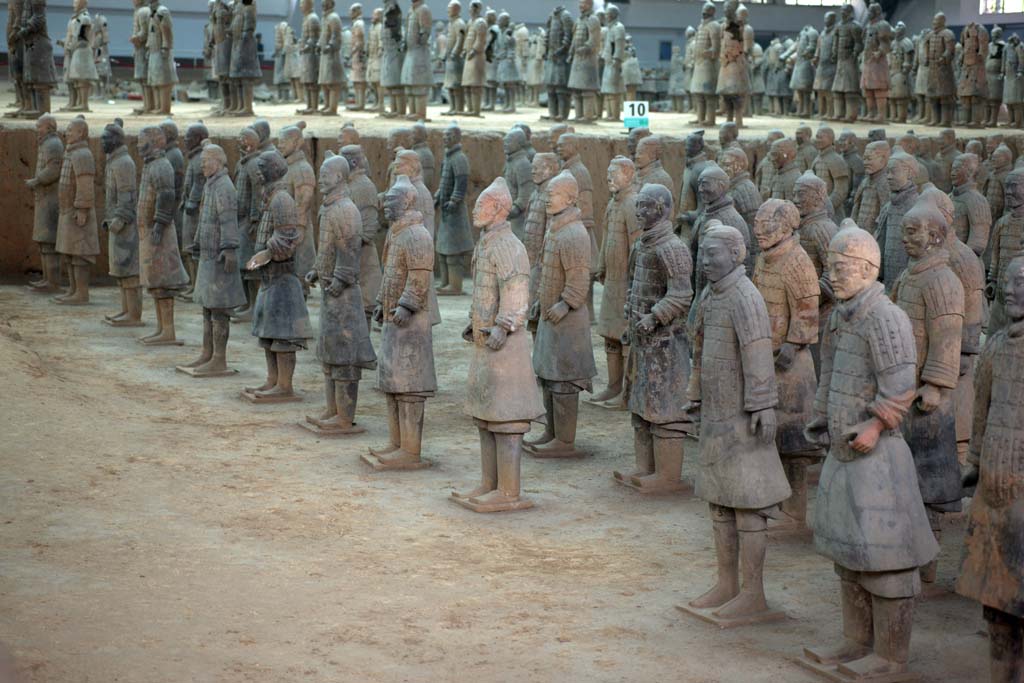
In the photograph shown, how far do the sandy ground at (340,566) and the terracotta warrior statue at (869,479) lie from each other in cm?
40

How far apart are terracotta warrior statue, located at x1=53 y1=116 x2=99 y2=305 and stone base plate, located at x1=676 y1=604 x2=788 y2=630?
8.56 m

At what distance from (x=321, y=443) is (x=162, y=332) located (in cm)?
361

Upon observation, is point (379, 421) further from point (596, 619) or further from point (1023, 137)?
point (1023, 137)

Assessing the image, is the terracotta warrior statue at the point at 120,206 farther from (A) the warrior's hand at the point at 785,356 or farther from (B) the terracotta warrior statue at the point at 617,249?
(A) the warrior's hand at the point at 785,356

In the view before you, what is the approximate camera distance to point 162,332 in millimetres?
11797

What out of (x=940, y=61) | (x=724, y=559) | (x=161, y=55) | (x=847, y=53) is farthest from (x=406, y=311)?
(x=940, y=61)

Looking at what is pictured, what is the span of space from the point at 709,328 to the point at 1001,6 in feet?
71.4

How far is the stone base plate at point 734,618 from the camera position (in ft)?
18.7

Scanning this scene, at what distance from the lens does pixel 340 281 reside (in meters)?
8.52

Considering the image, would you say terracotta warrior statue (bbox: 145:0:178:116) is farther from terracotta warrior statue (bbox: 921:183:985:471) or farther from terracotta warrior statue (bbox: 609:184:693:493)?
terracotta warrior statue (bbox: 921:183:985:471)

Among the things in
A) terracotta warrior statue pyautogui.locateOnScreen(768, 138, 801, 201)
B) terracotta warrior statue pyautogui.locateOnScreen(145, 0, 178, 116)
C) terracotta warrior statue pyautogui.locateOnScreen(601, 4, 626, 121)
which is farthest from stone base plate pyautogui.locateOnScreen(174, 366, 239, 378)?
terracotta warrior statue pyautogui.locateOnScreen(601, 4, 626, 121)

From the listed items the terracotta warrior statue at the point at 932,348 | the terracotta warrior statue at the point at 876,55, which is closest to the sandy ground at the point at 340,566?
the terracotta warrior statue at the point at 932,348

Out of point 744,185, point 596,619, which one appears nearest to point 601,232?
point 744,185

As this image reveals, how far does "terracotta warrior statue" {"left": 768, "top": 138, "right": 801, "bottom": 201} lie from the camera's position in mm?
11484
